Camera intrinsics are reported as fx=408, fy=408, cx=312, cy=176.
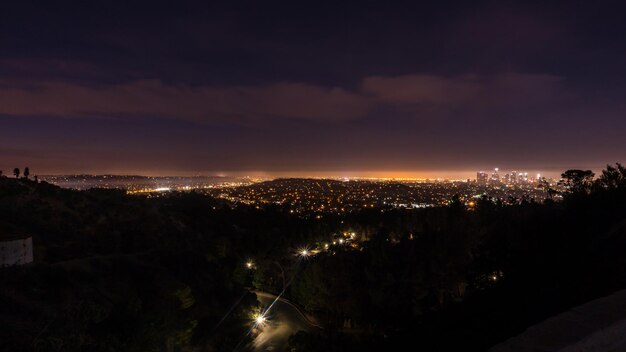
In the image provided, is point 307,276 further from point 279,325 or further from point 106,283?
point 106,283

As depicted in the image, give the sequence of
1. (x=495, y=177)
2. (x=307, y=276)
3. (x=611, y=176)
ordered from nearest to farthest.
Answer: (x=611, y=176)
(x=307, y=276)
(x=495, y=177)

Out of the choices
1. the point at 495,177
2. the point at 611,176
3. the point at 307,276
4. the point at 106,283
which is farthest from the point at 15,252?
the point at 495,177

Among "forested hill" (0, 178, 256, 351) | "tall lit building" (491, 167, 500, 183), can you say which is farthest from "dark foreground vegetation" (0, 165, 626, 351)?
"tall lit building" (491, 167, 500, 183)

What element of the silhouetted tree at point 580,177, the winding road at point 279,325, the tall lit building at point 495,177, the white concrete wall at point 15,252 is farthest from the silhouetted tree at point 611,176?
the tall lit building at point 495,177

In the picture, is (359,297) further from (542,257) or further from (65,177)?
(65,177)

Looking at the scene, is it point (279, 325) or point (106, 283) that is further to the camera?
point (279, 325)

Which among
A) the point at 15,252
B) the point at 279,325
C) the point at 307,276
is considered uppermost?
the point at 15,252

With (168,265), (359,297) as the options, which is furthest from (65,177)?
(359,297)
